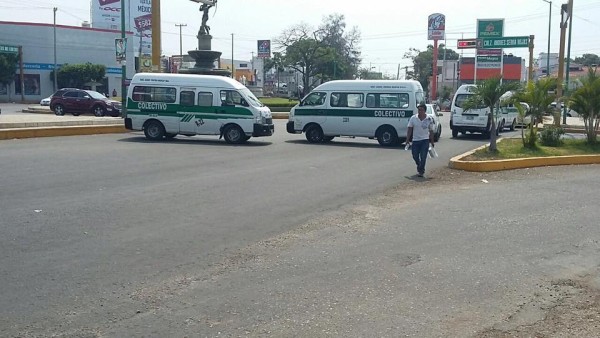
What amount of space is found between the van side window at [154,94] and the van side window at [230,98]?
1.73 meters

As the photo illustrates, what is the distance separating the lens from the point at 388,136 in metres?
22.3

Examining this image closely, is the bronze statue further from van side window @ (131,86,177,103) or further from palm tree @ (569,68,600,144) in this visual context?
palm tree @ (569,68,600,144)

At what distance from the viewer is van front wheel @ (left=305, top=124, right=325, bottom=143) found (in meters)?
23.3

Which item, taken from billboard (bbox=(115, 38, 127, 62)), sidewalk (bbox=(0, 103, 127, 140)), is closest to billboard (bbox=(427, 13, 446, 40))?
billboard (bbox=(115, 38, 127, 62))

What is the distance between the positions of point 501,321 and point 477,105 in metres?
13.7

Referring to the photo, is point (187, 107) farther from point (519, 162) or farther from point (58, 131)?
point (519, 162)

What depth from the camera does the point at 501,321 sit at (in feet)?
18.1

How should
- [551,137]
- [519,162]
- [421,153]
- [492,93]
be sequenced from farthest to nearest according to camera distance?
Result: [551,137] → [492,93] → [519,162] → [421,153]

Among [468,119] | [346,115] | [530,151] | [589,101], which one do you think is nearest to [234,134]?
[346,115]

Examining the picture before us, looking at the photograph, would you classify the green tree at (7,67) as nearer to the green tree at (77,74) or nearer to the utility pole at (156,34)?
the green tree at (77,74)

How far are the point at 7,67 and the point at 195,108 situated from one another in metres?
43.6

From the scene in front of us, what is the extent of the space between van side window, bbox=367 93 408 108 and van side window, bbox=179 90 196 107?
20.0 ft

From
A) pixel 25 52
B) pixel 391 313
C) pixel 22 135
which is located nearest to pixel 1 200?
pixel 391 313

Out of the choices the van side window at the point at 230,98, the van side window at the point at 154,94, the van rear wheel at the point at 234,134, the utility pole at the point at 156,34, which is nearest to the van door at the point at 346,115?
the van rear wheel at the point at 234,134
